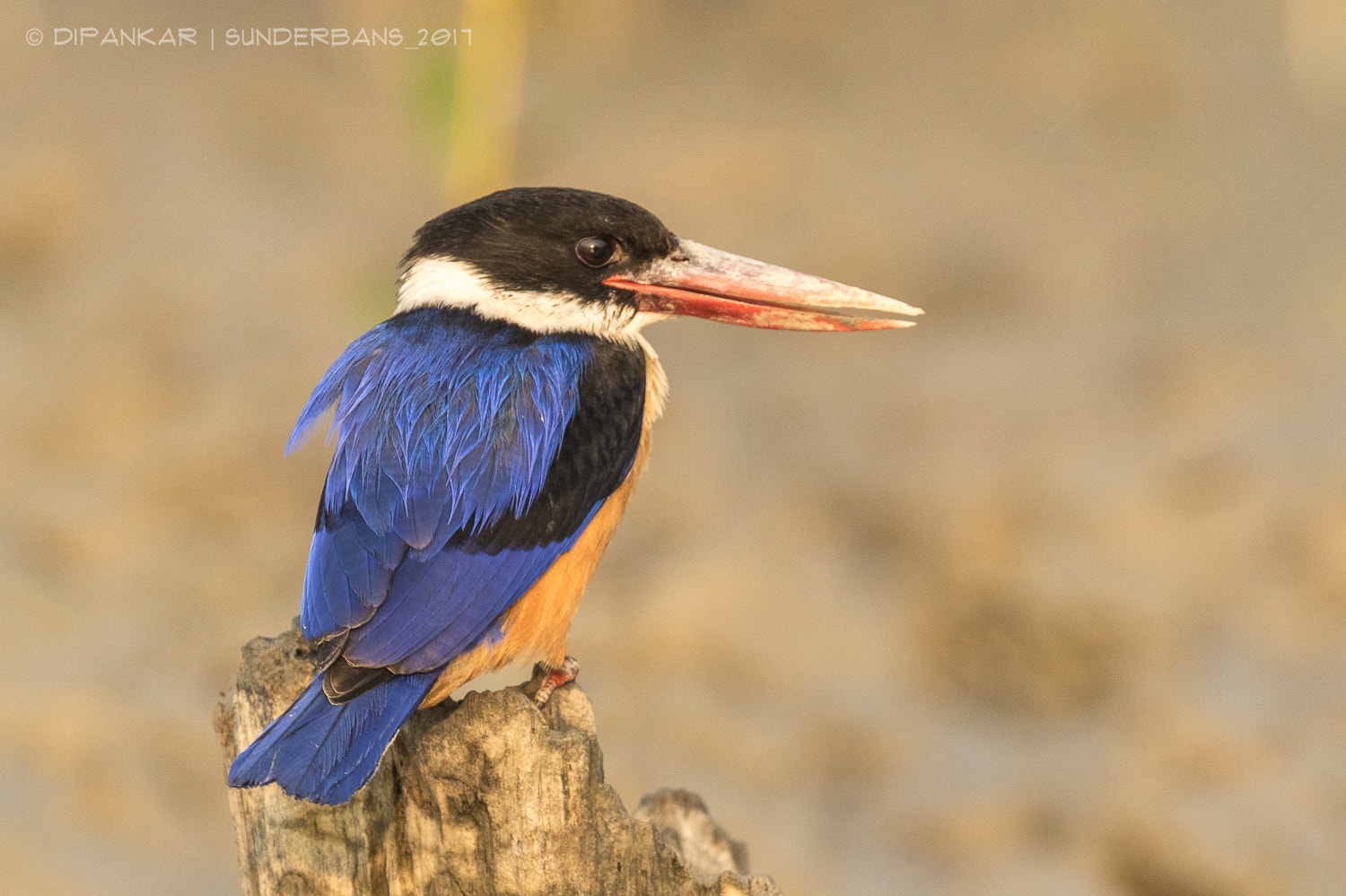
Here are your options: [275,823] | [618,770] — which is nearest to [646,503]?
[618,770]

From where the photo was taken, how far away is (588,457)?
243 cm

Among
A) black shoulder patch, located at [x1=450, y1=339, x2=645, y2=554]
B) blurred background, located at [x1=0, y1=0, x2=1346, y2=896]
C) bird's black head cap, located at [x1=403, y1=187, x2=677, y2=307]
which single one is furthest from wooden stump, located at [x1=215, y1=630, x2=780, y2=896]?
blurred background, located at [x1=0, y1=0, x2=1346, y2=896]

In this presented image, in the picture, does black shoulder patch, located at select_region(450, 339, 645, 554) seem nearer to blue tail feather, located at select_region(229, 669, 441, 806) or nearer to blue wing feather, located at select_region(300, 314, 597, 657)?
blue wing feather, located at select_region(300, 314, 597, 657)

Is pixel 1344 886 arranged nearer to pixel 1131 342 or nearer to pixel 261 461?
pixel 1131 342

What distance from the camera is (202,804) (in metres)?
4.42

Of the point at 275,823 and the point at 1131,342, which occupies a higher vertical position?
the point at 1131,342

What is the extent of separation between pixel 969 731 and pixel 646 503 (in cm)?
160

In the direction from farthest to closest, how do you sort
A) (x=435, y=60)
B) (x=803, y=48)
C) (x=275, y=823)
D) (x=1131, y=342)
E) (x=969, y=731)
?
(x=803, y=48) → (x=1131, y=342) → (x=969, y=731) → (x=435, y=60) → (x=275, y=823)

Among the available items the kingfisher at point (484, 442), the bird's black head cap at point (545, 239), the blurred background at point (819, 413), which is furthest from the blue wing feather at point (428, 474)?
the blurred background at point (819, 413)

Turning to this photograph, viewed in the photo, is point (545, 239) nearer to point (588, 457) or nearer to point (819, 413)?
point (588, 457)

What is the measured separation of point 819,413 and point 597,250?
3.64m

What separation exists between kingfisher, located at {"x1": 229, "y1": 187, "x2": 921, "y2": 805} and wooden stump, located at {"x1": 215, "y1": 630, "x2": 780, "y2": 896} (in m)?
0.13

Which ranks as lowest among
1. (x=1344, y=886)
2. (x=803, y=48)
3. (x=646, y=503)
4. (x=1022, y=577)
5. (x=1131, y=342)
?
(x=1344, y=886)

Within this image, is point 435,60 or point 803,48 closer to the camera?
point 435,60
